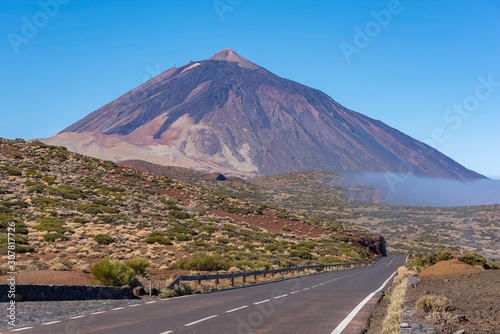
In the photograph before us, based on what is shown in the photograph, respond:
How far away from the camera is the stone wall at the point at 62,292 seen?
15.5 meters

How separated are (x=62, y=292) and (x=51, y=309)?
232 centimetres

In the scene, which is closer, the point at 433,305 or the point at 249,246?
the point at 433,305

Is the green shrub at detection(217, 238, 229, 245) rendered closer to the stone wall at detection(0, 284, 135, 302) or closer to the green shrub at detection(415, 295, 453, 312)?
the stone wall at detection(0, 284, 135, 302)

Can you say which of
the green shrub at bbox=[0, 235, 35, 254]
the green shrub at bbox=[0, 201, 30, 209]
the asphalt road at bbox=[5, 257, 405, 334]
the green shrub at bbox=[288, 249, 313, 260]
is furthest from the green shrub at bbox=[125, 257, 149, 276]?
the green shrub at bbox=[0, 201, 30, 209]

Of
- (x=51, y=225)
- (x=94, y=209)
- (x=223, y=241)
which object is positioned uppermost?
(x=94, y=209)

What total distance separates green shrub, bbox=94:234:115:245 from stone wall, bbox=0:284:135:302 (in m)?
20.0

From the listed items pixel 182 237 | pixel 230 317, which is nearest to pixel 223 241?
pixel 182 237

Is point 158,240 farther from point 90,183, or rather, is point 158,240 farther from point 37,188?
point 90,183

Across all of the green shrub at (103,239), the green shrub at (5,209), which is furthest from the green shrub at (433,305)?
the green shrub at (5,209)

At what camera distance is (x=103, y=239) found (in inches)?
1508

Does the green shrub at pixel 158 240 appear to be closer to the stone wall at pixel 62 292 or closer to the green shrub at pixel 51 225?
the green shrub at pixel 51 225

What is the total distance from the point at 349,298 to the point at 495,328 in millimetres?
10427

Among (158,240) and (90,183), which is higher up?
(90,183)

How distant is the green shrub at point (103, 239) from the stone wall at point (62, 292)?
2001cm
